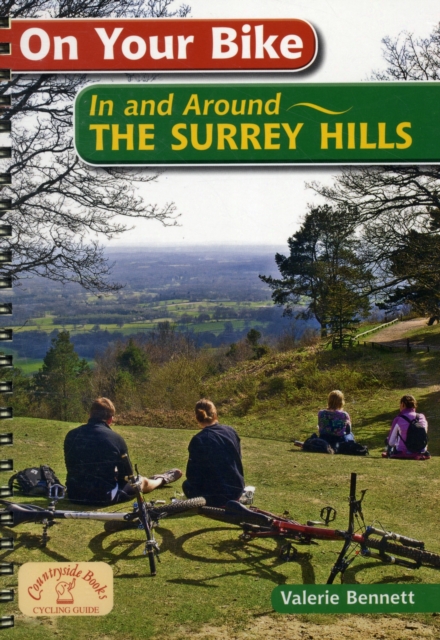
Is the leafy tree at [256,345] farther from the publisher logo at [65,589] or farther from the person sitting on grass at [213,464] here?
the publisher logo at [65,589]

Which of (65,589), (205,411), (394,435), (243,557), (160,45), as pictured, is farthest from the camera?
(394,435)

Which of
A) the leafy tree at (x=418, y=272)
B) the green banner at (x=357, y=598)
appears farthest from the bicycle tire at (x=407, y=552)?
the leafy tree at (x=418, y=272)

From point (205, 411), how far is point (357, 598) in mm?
1214

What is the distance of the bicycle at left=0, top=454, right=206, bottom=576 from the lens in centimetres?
430

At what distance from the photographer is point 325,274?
4473mm

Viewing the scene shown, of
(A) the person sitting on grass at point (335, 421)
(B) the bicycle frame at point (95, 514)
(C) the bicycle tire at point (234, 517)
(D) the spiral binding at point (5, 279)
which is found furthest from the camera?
(A) the person sitting on grass at point (335, 421)

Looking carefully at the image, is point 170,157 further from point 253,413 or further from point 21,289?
point 253,413

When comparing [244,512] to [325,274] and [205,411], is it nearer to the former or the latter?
[205,411]

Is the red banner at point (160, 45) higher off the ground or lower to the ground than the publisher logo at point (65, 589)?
higher

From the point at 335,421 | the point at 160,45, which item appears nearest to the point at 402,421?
the point at 335,421

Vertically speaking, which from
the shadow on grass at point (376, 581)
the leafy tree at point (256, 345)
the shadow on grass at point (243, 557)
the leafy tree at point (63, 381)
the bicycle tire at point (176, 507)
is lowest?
the shadow on grass at point (376, 581)

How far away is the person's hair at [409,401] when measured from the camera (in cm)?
464

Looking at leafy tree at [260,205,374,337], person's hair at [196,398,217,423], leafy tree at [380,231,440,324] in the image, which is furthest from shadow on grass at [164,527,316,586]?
leafy tree at [380,231,440,324]

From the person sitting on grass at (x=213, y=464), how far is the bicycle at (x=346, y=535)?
0.13 meters
